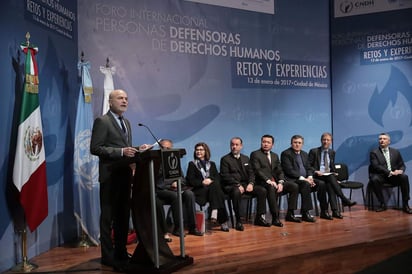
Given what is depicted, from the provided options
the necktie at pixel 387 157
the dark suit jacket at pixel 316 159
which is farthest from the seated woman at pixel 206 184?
the necktie at pixel 387 157

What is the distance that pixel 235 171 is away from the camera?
6258 millimetres

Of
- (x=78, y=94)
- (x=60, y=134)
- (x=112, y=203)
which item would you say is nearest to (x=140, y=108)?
(x=78, y=94)

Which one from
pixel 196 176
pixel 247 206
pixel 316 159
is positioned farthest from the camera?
pixel 316 159

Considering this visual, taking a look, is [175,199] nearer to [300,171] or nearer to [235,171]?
[235,171]

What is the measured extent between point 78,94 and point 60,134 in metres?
0.63

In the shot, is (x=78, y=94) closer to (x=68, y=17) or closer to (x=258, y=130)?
(x=68, y=17)

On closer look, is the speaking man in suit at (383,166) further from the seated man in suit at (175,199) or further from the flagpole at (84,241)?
the flagpole at (84,241)

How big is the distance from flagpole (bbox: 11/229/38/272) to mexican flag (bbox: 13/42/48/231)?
0.33ft

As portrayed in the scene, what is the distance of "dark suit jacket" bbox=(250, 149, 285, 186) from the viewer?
6312 mm

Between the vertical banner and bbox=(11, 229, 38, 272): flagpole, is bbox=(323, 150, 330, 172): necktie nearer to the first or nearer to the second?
the vertical banner

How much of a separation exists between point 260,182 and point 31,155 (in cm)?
309

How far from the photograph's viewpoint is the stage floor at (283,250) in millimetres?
4152

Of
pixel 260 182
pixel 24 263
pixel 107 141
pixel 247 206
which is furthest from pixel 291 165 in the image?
pixel 24 263

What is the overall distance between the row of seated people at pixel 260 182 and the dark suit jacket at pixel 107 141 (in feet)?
5.27
